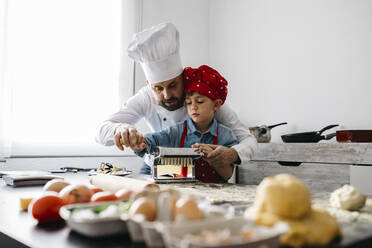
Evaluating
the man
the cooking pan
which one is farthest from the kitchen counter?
the cooking pan

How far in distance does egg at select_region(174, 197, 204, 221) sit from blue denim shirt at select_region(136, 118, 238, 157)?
113 centimetres

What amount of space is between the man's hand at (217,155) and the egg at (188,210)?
2.53 feet

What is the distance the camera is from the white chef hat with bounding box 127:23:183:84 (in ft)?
5.44

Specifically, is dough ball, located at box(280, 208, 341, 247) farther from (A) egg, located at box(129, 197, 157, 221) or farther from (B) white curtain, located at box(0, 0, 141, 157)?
(B) white curtain, located at box(0, 0, 141, 157)

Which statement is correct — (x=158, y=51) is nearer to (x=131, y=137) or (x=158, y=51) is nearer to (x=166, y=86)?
(x=166, y=86)

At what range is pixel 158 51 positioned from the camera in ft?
5.60

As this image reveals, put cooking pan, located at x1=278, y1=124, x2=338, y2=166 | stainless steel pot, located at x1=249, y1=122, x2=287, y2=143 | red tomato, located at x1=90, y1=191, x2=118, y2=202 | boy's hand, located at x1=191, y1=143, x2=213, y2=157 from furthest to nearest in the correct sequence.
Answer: stainless steel pot, located at x1=249, y1=122, x2=287, y2=143 → cooking pan, located at x1=278, y1=124, x2=338, y2=166 → boy's hand, located at x1=191, y1=143, x2=213, y2=157 → red tomato, located at x1=90, y1=191, x2=118, y2=202

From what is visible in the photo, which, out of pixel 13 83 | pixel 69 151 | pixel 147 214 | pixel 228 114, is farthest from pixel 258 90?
pixel 147 214

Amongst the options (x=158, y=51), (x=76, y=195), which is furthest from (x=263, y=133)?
(x=76, y=195)

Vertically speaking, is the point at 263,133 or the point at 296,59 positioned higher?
the point at 296,59

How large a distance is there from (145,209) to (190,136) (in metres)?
1.17

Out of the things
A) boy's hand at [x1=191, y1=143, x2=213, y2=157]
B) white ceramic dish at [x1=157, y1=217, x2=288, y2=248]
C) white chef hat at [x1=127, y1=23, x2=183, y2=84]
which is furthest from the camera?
white chef hat at [x1=127, y1=23, x2=183, y2=84]

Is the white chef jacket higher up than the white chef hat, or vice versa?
the white chef hat

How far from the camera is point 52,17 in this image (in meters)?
2.57
